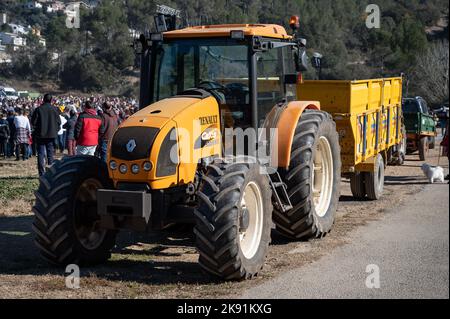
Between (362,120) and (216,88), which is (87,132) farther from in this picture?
(216,88)

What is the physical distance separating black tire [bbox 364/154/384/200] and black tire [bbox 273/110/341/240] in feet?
11.2

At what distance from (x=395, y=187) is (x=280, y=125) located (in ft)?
22.4

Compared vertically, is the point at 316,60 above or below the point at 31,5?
below

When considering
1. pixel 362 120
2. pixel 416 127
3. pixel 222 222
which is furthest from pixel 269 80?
pixel 416 127

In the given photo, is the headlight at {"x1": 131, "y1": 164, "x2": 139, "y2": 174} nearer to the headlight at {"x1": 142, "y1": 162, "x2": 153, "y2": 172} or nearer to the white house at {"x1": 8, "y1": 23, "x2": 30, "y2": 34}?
the headlight at {"x1": 142, "y1": 162, "x2": 153, "y2": 172}

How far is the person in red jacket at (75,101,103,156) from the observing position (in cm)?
1361

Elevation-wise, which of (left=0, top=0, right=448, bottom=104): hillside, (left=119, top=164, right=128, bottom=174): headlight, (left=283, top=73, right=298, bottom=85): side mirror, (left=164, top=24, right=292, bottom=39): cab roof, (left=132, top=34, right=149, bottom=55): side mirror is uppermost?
(left=0, top=0, right=448, bottom=104): hillside

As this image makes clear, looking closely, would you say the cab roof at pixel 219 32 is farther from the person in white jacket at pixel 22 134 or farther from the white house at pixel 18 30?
the white house at pixel 18 30

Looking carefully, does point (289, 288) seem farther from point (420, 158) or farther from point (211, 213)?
point (420, 158)

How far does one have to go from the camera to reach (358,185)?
39.8 feet

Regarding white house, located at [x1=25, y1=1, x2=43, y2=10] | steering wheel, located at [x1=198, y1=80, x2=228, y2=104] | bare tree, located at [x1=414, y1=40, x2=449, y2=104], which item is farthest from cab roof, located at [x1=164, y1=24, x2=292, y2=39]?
white house, located at [x1=25, y1=1, x2=43, y2=10]

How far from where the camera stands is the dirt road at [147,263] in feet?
20.6

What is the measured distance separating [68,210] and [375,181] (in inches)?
256

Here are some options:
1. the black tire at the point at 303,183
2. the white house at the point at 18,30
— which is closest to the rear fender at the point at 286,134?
the black tire at the point at 303,183
